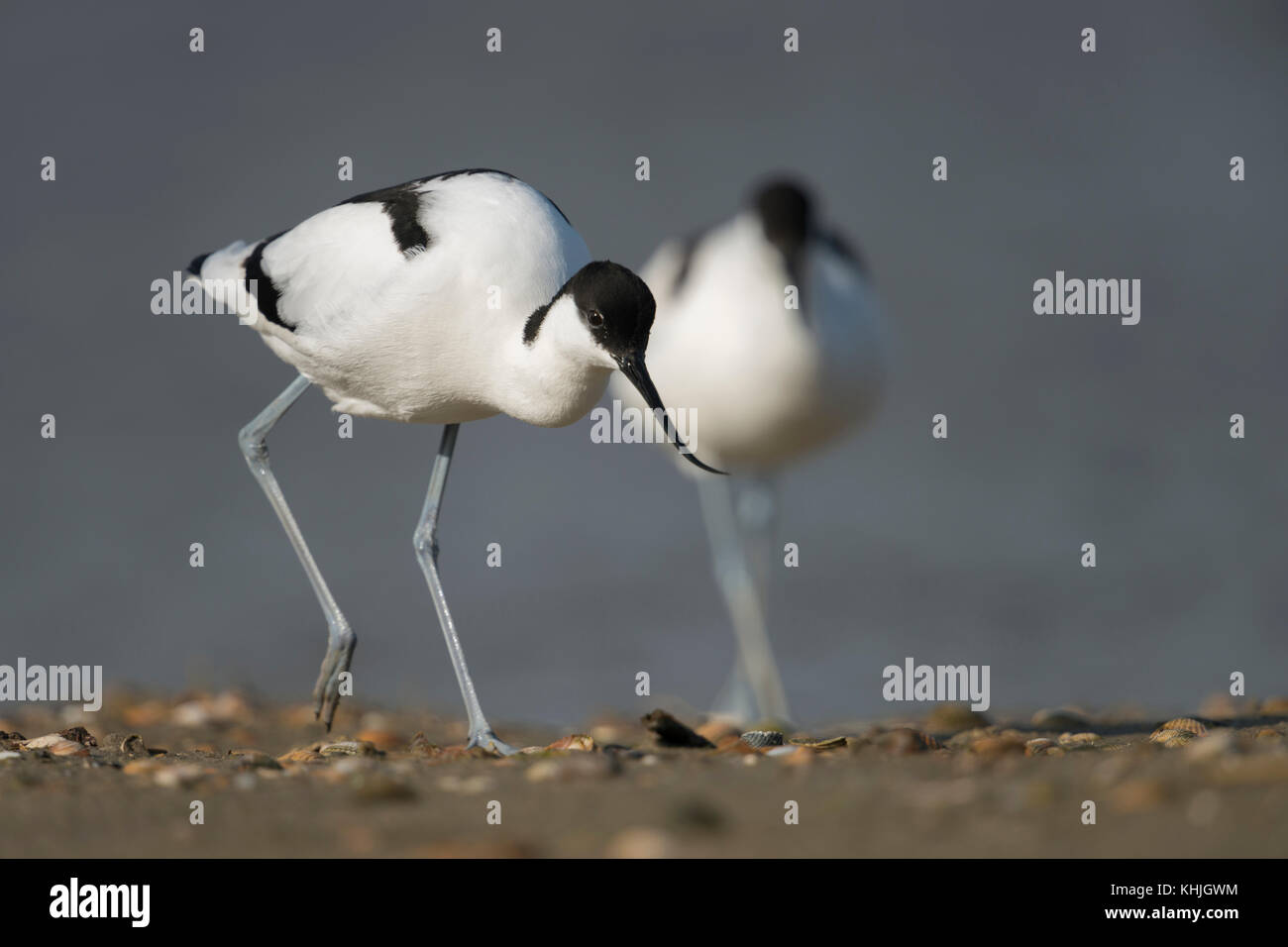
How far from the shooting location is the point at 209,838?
128 inches

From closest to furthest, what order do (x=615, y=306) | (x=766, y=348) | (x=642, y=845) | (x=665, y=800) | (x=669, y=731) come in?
(x=642, y=845) → (x=665, y=800) → (x=615, y=306) → (x=669, y=731) → (x=766, y=348)

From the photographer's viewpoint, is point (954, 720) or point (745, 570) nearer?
point (954, 720)

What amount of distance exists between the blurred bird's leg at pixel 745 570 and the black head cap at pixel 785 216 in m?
1.40

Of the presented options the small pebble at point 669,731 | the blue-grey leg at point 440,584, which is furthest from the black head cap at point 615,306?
the blue-grey leg at point 440,584

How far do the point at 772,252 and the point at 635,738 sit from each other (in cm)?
276

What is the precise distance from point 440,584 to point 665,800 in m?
2.50

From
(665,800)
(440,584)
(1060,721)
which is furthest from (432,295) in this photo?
(1060,721)

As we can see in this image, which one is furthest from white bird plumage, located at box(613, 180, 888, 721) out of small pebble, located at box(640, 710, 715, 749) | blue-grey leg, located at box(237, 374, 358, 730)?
small pebble, located at box(640, 710, 715, 749)

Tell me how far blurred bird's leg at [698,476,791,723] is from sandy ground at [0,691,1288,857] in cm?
279

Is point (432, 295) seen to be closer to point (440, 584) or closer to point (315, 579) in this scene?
point (440, 584)

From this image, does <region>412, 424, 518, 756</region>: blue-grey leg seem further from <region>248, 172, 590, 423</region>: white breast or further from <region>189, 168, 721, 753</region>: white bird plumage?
<region>248, 172, 590, 423</region>: white breast

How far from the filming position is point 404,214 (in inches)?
209

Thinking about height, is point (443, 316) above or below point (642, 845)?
above
